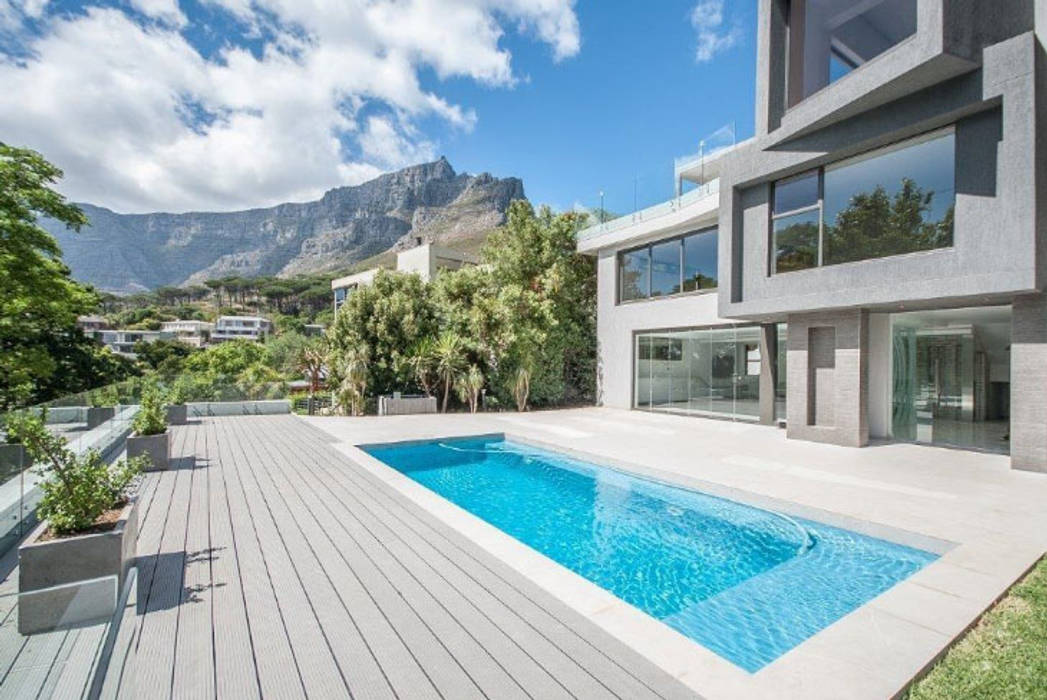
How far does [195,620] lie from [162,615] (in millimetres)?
264

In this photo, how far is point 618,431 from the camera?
11.9 metres

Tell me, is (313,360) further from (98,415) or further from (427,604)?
(427,604)

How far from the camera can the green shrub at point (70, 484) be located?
3.33 metres

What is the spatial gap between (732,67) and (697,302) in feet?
35.3

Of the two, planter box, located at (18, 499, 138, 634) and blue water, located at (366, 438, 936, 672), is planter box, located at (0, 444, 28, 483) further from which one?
blue water, located at (366, 438, 936, 672)

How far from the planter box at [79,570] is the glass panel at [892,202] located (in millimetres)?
11152

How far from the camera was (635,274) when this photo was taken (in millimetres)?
16422

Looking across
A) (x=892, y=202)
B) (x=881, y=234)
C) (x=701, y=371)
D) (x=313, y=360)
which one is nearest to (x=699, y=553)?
(x=881, y=234)

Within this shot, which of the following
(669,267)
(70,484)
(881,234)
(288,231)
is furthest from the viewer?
(288,231)

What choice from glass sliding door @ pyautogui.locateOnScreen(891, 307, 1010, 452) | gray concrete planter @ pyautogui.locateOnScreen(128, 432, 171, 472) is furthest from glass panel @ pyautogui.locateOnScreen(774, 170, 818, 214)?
gray concrete planter @ pyautogui.locateOnScreen(128, 432, 171, 472)

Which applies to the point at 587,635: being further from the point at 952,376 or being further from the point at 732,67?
the point at 732,67

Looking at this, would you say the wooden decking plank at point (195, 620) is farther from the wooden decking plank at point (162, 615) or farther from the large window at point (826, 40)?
the large window at point (826, 40)

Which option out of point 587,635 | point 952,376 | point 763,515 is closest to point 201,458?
point 587,635

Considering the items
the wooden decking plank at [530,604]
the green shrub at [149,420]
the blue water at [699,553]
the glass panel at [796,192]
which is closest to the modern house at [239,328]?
the green shrub at [149,420]
